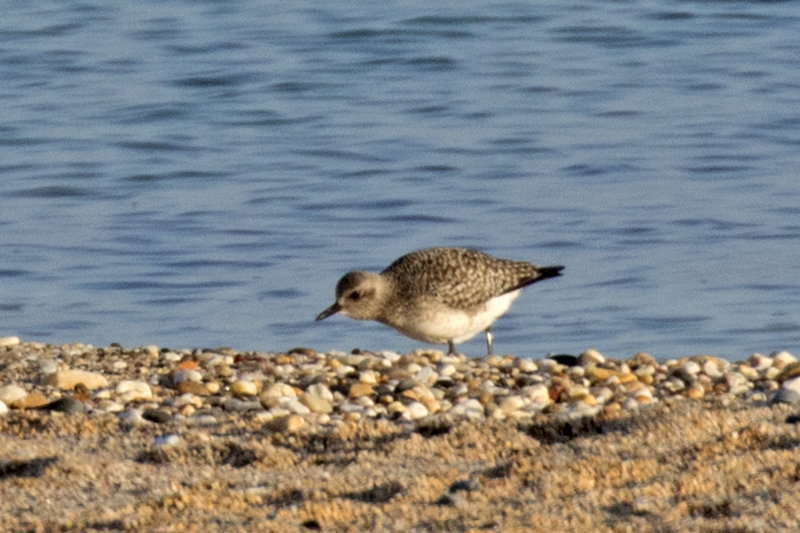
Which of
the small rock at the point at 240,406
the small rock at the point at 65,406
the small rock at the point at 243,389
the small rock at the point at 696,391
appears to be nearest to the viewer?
the small rock at the point at 65,406

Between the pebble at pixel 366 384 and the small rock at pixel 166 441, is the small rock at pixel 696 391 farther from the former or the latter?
the small rock at pixel 166 441

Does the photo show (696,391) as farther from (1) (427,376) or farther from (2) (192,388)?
(2) (192,388)

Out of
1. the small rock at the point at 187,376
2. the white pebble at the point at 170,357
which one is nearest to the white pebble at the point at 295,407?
the small rock at the point at 187,376

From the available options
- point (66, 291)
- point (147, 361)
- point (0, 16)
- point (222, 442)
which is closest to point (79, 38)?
point (0, 16)

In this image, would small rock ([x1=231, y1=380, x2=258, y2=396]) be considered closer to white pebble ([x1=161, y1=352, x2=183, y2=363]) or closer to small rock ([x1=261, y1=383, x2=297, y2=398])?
small rock ([x1=261, y1=383, x2=297, y2=398])

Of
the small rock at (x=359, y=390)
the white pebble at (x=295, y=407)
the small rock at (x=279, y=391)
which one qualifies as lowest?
the small rock at (x=359, y=390)

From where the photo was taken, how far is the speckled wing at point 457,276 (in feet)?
34.6

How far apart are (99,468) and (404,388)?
2.48 m

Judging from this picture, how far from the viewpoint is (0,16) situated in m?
25.5

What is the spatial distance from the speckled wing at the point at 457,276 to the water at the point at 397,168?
3.03 feet

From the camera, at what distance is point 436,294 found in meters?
10.5

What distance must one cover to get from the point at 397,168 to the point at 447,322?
6.04 meters

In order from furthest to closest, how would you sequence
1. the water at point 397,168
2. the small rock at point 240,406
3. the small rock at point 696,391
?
1. the water at point 397,168
2. the small rock at point 696,391
3. the small rock at point 240,406

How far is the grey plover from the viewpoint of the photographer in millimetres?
10516
